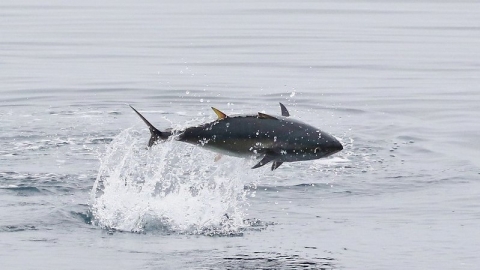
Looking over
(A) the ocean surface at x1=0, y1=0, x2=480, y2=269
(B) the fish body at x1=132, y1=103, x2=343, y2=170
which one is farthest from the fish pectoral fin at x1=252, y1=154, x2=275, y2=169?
(A) the ocean surface at x1=0, y1=0, x2=480, y2=269

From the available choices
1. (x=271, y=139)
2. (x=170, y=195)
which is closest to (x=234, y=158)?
(x=170, y=195)

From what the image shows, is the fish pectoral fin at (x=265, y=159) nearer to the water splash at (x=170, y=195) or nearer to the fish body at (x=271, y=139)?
the fish body at (x=271, y=139)

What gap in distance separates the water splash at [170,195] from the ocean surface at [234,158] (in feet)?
0.09

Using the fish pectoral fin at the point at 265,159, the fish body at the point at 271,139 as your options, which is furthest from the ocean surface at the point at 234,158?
the fish pectoral fin at the point at 265,159

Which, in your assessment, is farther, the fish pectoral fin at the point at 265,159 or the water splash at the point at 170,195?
the water splash at the point at 170,195

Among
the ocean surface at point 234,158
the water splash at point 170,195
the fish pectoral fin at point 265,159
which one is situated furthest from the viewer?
the water splash at point 170,195

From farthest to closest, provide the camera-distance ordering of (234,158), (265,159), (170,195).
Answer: (234,158), (170,195), (265,159)

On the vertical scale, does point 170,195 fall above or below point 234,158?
below

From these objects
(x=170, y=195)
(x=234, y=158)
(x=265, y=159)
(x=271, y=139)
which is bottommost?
(x=170, y=195)

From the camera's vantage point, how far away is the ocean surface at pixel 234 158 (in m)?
9.50

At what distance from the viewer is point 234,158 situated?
1337cm

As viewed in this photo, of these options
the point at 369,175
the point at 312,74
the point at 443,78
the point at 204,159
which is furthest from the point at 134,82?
the point at 369,175

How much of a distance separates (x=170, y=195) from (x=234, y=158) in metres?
2.19

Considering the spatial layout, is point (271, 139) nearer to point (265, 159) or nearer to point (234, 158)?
point (265, 159)
